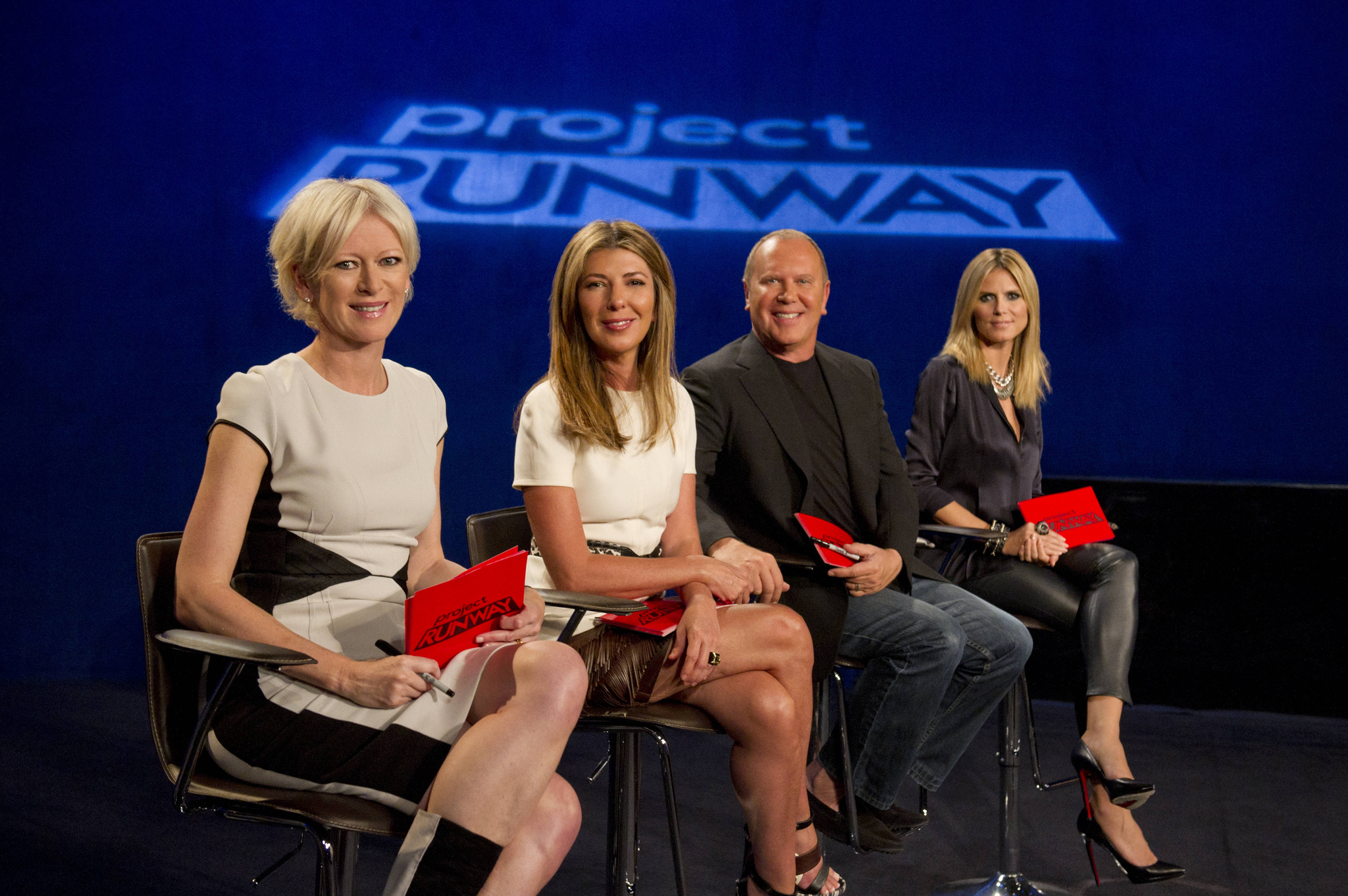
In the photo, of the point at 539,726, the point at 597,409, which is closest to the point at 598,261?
the point at 597,409

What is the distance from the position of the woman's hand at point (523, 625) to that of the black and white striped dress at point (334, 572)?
0.03 metres

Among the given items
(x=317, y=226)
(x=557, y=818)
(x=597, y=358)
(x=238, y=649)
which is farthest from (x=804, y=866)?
(x=317, y=226)

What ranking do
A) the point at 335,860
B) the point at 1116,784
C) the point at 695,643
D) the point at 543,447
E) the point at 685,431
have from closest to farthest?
the point at 335,860, the point at 695,643, the point at 543,447, the point at 685,431, the point at 1116,784

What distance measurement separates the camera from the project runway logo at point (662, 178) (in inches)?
165

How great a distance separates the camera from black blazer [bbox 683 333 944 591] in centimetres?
242

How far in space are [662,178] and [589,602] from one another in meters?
2.86

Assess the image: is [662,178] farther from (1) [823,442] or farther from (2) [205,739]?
(2) [205,739]

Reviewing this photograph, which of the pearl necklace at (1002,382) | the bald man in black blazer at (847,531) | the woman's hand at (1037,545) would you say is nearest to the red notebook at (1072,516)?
the woman's hand at (1037,545)

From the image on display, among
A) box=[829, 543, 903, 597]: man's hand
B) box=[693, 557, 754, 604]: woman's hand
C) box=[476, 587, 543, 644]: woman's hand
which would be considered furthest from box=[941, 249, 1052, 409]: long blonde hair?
box=[476, 587, 543, 644]: woman's hand

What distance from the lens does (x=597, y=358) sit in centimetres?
212

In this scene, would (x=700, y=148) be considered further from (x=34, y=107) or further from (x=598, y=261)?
(x=34, y=107)

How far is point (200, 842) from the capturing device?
2662 millimetres

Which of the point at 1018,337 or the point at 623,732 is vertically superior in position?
the point at 1018,337

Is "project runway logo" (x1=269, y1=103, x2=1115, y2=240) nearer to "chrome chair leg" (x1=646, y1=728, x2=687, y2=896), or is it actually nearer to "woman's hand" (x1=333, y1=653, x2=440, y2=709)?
"chrome chair leg" (x1=646, y1=728, x2=687, y2=896)
